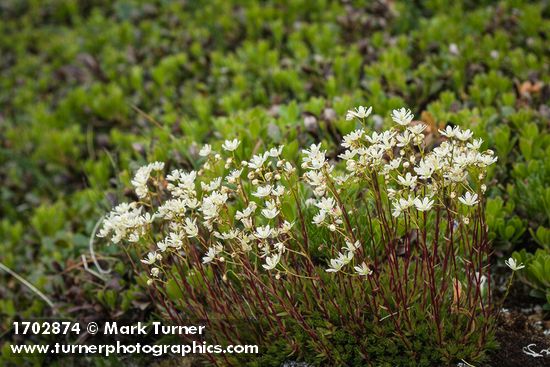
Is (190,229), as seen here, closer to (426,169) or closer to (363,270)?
(363,270)

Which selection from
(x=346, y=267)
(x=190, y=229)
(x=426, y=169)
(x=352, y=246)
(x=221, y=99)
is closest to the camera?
(x=426, y=169)

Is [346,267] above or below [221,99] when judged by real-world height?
below

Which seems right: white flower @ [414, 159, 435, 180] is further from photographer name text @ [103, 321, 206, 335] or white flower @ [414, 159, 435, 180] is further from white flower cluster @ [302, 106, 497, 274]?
photographer name text @ [103, 321, 206, 335]

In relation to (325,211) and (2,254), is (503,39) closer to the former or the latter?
(325,211)

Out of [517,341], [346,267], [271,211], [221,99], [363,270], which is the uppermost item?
[221,99]

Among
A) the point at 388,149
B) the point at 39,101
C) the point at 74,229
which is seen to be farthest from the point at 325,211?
the point at 39,101

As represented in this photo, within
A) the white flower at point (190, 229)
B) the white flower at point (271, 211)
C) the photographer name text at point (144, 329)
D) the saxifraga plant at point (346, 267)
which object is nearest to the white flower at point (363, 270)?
the saxifraga plant at point (346, 267)

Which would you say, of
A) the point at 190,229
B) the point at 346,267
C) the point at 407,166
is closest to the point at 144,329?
the point at 190,229

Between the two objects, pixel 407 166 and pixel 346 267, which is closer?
pixel 407 166

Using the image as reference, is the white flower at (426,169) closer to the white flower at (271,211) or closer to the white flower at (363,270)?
the white flower at (363,270)
